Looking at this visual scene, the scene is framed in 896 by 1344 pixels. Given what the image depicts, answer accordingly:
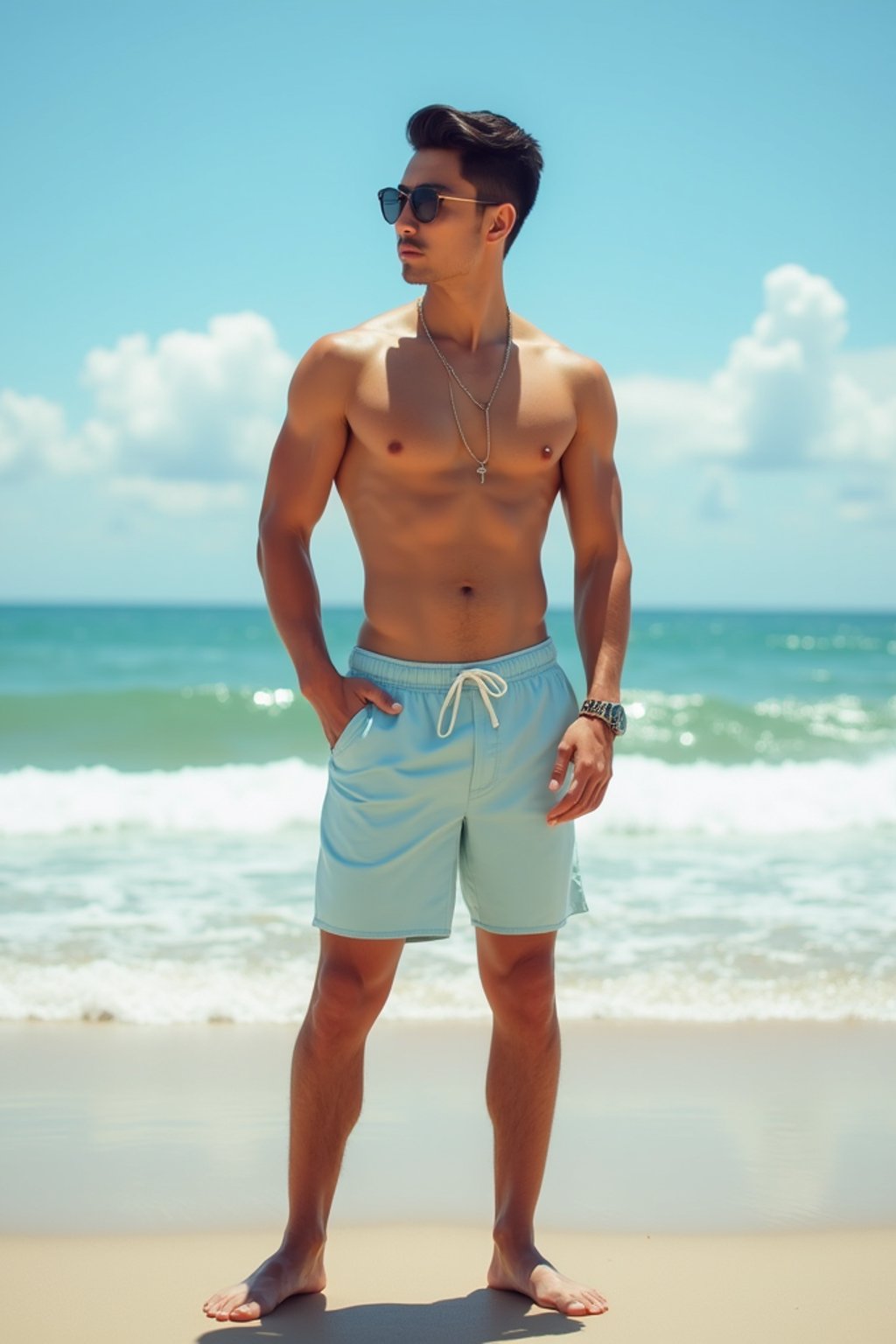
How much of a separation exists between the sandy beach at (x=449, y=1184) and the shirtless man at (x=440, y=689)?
0.57 ft

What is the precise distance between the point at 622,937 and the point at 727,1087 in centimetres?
194

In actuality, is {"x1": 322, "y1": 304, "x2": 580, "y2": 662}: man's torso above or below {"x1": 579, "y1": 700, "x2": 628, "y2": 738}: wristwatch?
above

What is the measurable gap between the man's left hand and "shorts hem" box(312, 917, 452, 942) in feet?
1.01

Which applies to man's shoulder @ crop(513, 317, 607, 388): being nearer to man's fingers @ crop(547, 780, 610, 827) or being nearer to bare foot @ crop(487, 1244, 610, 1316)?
man's fingers @ crop(547, 780, 610, 827)

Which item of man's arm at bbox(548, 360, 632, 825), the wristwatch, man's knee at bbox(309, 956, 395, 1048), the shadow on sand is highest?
man's arm at bbox(548, 360, 632, 825)

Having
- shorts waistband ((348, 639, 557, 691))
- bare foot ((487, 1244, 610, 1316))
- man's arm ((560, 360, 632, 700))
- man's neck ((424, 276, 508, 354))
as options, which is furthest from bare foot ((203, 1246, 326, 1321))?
man's neck ((424, 276, 508, 354))

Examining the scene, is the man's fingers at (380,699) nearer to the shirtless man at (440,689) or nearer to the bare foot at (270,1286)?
the shirtless man at (440,689)

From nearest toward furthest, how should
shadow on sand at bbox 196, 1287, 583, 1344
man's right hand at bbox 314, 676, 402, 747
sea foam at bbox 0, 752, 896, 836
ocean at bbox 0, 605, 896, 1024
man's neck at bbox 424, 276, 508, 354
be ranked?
shadow on sand at bbox 196, 1287, 583, 1344
man's right hand at bbox 314, 676, 402, 747
man's neck at bbox 424, 276, 508, 354
ocean at bbox 0, 605, 896, 1024
sea foam at bbox 0, 752, 896, 836

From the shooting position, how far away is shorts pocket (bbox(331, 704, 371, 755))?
105 inches

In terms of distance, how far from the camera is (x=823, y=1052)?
4660mm

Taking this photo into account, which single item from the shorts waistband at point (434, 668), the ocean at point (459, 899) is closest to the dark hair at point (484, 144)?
the shorts waistband at point (434, 668)

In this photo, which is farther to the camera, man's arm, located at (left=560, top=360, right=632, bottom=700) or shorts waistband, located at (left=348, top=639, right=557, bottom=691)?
man's arm, located at (left=560, top=360, right=632, bottom=700)

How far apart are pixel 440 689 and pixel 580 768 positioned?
0.31 meters

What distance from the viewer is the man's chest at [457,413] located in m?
2.69
